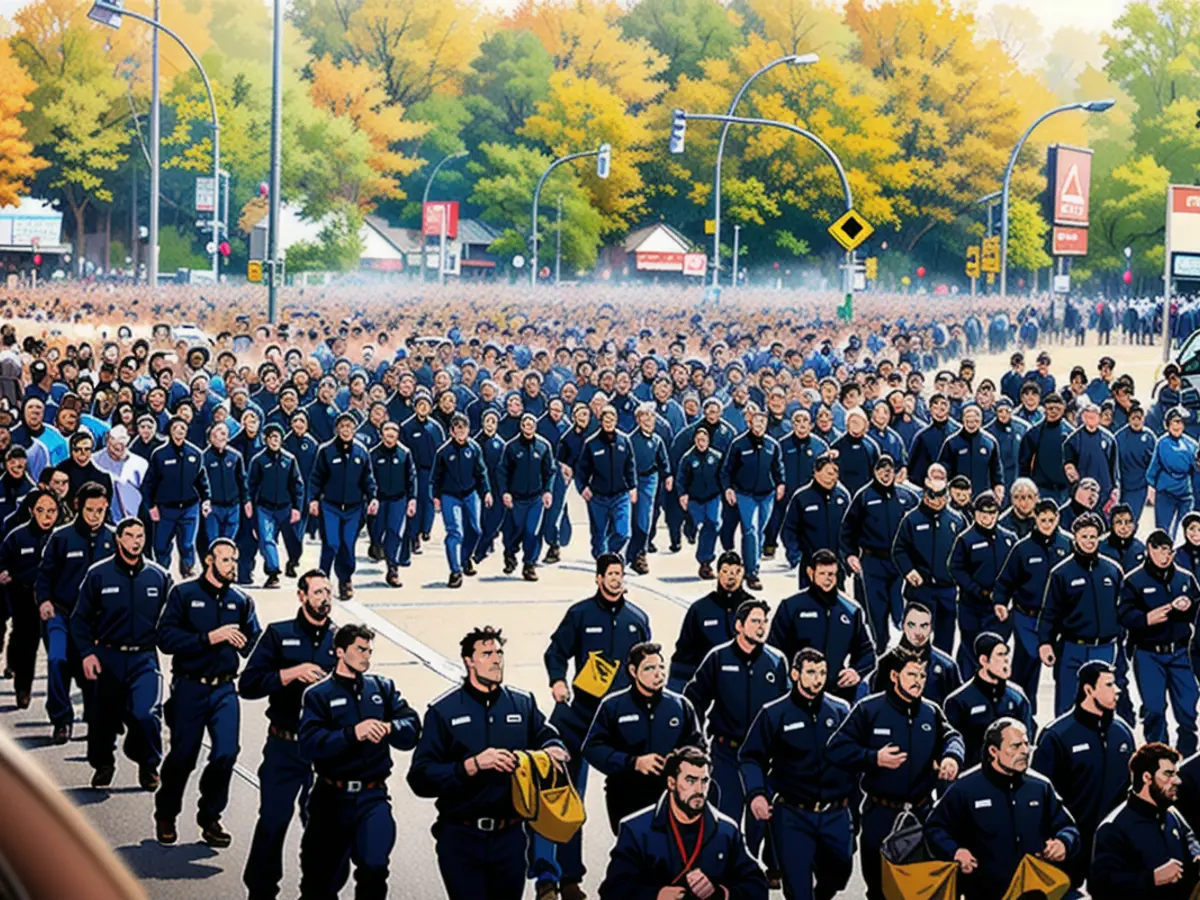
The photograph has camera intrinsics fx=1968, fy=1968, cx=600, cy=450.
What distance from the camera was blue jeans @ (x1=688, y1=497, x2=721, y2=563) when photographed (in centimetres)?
1911

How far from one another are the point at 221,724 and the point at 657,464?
34.8 ft

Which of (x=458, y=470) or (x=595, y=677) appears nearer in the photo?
(x=595, y=677)

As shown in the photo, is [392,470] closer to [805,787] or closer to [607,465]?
[607,465]

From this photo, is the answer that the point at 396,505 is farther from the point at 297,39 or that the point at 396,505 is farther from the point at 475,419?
the point at 297,39

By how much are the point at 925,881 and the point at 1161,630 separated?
187 inches

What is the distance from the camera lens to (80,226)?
9494 centimetres

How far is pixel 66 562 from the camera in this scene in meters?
11.7

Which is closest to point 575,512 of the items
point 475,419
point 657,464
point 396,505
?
point 475,419

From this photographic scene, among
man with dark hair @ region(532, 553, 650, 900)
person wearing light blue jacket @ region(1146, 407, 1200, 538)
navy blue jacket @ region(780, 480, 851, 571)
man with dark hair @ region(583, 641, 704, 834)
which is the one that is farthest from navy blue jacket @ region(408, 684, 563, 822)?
person wearing light blue jacket @ region(1146, 407, 1200, 538)

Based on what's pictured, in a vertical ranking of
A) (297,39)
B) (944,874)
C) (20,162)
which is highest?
(297,39)

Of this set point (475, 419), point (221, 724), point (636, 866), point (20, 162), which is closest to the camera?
point (636, 866)

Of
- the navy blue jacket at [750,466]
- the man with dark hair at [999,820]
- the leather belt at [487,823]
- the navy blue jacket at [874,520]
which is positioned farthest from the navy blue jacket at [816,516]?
the leather belt at [487,823]

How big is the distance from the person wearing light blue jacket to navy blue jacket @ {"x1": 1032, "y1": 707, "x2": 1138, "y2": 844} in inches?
441

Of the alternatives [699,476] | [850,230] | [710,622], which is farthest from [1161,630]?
[850,230]
